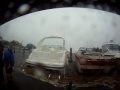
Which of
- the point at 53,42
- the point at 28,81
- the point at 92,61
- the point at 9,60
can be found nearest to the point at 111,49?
the point at 92,61

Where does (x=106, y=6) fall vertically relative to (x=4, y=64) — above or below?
above

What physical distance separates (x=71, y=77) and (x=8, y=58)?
0.85 m

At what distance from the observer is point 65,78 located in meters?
2.25

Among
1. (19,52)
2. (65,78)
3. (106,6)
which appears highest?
(106,6)

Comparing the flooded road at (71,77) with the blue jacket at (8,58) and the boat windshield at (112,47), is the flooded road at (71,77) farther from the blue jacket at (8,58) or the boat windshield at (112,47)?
the boat windshield at (112,47)

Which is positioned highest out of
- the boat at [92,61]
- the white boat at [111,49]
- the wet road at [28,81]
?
the white boat at [111,49]

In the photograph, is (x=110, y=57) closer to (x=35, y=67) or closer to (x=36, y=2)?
(x=35, y=67)

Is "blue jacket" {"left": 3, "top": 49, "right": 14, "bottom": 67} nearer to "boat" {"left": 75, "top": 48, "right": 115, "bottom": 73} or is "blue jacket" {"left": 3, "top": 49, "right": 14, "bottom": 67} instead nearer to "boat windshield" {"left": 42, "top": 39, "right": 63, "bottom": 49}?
"boat windshield" {"left": 42, "top": 39, "right": 63, "bottom": 49}

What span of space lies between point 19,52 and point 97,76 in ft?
3.55

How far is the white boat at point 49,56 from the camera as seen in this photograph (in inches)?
86.3

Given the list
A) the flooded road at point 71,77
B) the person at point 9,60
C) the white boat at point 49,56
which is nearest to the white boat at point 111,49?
the flooded road at point 71,77

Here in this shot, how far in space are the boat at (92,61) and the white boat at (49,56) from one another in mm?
230

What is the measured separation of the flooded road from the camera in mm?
2217

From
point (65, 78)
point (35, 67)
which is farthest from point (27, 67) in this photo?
point (65, 78)
